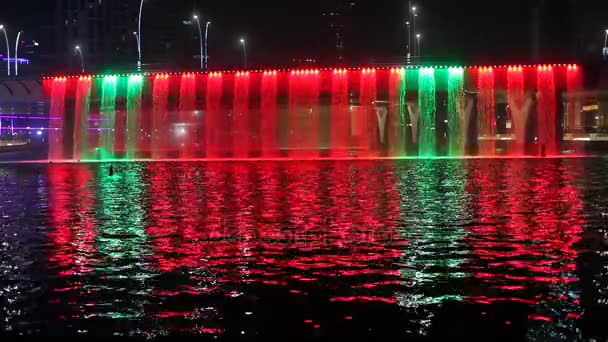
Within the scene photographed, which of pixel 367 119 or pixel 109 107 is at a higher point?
pixel 109 107

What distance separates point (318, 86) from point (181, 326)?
224ft

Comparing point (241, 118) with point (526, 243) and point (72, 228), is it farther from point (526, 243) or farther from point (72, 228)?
point (526, 243)

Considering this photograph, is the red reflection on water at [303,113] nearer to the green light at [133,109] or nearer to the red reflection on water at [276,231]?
the green light at [133,109]

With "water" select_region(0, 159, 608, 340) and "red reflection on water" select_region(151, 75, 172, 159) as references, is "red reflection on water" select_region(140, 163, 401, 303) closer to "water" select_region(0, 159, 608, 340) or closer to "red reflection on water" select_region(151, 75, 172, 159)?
"water" select_region(0, 159, 608, 340)

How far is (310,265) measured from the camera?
17.6 metres

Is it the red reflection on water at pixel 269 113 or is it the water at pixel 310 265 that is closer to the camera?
the water at pixel 310 265

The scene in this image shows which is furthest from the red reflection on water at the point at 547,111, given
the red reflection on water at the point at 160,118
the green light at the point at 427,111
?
the red reflection on water at the point at 160,118

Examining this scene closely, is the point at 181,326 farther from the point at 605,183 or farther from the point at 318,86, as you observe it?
the point at 318,86

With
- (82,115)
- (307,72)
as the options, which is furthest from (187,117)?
(307,72)

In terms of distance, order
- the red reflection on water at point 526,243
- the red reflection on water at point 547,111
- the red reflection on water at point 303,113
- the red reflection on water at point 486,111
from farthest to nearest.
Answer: the red reflection on water at point 303,113
the red reflection on water at point 486,111
the red reflection on water at point 547,111
the red reflection on water at point 526,243

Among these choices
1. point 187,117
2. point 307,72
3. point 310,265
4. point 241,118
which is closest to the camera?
point 310,265

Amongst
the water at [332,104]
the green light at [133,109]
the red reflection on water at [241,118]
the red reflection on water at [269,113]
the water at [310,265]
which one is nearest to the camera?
the water at [310,265]

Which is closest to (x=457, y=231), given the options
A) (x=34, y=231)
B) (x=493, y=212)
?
(x=493, y=212)

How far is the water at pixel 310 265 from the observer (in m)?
12.7
